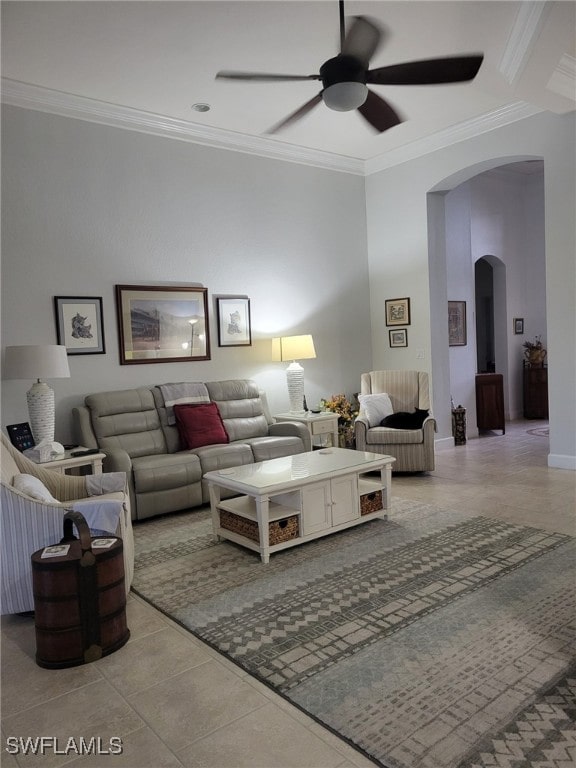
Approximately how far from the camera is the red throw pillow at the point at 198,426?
16.5 ft

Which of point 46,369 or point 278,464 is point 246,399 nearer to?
point 278,464

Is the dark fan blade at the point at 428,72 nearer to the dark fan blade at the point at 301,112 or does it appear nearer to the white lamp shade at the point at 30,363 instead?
the dark fan blade at the point at 301,112

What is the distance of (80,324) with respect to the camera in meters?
4.99

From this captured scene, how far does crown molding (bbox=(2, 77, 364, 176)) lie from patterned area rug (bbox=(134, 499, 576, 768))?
11.9ft

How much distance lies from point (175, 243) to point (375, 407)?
259 centimetres

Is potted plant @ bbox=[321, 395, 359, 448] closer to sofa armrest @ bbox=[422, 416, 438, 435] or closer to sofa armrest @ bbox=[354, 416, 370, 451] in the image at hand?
sofa armrest @ bbox=[354, 416, 370, 451]

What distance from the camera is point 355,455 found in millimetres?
4355

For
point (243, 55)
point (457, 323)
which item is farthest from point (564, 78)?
point (457, 323)

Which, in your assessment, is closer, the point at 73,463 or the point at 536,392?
the point at 73,463

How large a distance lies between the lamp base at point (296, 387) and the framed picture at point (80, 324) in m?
1.94

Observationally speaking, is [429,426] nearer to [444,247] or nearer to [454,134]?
[444,247]

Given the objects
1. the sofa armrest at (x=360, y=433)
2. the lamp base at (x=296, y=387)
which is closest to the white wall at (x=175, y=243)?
the lamp base at (x=296, y=387)

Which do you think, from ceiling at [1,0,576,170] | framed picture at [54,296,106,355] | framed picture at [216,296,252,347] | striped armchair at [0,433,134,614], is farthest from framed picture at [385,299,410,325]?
striped armchair at [0,433,134,614]

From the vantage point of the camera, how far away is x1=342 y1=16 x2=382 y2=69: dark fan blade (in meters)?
2.85
